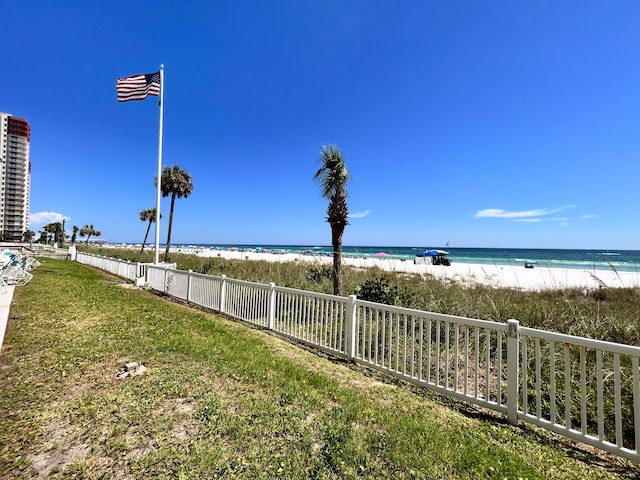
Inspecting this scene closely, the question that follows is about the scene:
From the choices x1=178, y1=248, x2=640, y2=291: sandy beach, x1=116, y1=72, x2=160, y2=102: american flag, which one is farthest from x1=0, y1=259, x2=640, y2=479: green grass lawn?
x1=116, y1=72, x2=160, y2=102: american flag

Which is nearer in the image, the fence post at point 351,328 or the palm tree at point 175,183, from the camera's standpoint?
the fence post at point 351,328

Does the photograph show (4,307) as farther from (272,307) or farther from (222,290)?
(272,307)

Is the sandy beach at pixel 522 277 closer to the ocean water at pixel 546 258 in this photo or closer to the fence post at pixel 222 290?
the ocean water at pixel 546 258

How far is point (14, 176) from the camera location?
6488 centimetres

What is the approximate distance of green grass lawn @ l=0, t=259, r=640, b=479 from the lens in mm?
2166

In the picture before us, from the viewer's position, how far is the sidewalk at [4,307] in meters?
4.78

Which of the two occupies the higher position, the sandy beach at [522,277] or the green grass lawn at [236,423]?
the sandy beach at [522,277]

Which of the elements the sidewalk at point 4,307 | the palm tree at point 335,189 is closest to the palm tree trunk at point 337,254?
the palm tree at point 335,189

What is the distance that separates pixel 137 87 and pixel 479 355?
13.2 meters

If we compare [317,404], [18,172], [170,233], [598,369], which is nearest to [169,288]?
[317,404]

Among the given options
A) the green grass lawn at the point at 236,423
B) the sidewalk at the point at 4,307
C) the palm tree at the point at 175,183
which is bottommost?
the green grass lawn at the point at 236,423

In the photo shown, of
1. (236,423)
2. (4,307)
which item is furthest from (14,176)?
(236,423)

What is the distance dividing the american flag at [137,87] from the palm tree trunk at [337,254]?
8.92 metres

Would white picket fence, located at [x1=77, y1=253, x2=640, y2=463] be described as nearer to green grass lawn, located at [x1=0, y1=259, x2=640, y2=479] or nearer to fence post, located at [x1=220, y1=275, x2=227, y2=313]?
fence post, located at [x1=220, y1=275, x2=227, y2=313]
